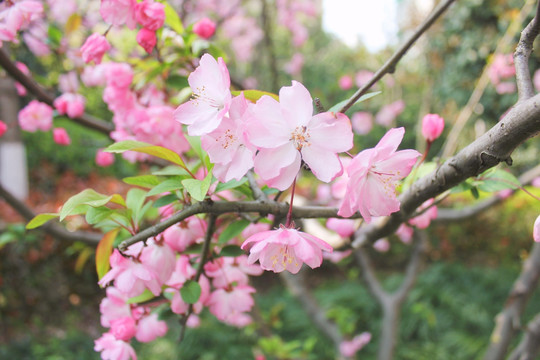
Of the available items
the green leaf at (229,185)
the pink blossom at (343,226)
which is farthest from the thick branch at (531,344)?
the green leaf at (229,185)

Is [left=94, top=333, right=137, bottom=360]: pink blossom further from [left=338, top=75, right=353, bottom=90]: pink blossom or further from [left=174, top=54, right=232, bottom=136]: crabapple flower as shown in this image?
[left=338, top=75, right=353, bottom=90]: pink blossom

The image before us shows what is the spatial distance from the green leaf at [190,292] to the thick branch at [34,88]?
2.38 ft

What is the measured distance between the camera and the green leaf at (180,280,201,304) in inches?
26.0

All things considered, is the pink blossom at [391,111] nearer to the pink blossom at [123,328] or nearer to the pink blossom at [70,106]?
the pink blossom at [70,106]

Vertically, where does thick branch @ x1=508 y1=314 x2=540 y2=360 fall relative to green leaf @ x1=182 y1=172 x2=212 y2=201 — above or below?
above

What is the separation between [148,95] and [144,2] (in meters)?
0.38

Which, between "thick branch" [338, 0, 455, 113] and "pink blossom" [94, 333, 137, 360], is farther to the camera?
"pink blossom" [94, 333, 137, 360]

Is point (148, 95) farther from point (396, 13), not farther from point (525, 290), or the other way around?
point (396, 13)

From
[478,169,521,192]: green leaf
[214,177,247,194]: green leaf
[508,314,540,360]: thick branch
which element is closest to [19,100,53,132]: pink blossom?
[214,177,247,194]: green leaf

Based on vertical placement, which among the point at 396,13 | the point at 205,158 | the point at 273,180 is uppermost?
the point at 396,13

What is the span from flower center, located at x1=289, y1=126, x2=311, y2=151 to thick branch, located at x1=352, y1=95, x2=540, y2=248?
20 cm

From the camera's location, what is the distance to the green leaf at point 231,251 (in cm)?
73

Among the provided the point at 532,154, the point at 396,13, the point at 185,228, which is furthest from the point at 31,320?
the point at 396,13

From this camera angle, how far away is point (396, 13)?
7.02 m
